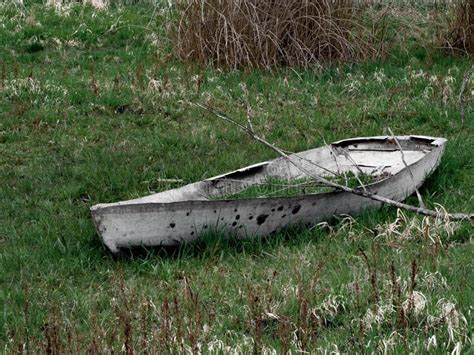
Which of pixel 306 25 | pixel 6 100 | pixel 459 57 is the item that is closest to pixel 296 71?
pixel 306 25

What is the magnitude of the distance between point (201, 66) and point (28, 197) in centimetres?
469

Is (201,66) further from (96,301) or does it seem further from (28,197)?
(96,301)

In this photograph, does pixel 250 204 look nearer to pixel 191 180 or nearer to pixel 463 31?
pixel 191 180

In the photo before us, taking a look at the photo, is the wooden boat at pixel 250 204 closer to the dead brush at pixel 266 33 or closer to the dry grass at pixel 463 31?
the dead brush at pixel 266 33

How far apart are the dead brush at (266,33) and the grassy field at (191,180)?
28cm

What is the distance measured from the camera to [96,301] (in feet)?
19.1

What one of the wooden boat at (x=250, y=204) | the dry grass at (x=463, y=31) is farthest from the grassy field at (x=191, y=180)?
the dry grass at (x=463, y=31)

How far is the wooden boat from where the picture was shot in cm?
647

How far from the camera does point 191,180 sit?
863cm

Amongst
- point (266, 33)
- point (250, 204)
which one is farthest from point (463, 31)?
point (250, 204)

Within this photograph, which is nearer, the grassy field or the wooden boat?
the grassy field

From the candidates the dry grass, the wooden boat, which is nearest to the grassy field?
the wooden boat

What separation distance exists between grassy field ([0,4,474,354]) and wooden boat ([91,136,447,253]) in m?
0.13

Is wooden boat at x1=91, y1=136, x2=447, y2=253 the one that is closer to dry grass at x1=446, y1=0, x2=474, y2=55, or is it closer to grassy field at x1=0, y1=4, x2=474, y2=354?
grassy field at x1=0, y1=4, x2=474, y2=354
